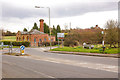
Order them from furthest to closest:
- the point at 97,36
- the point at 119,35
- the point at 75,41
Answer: the point at 75,41
the point at 97,36
the point at 119,35

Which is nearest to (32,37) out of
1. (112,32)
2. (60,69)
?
(112,32)

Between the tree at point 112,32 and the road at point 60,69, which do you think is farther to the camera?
the tree at point 112,32

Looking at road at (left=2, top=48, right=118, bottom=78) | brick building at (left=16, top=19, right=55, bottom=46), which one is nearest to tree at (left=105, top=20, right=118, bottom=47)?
road at (left=2, top=48, right=118, bottom=78)

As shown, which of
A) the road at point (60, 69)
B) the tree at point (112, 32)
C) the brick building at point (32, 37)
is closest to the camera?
the road at point (60, 69)

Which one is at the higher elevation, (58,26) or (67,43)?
(58,26)

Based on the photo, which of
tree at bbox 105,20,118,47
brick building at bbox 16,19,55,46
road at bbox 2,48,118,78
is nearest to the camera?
road at bbox 2,48,118,78

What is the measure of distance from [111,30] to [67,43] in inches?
768

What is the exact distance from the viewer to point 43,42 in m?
65.1

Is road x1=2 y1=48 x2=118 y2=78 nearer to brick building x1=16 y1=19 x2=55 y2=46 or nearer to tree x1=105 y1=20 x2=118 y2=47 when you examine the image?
tree x1=105 y1=20 x2=118 y2=47

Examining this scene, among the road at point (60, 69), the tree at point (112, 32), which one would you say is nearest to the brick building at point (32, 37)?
the tree at point (112, 32)

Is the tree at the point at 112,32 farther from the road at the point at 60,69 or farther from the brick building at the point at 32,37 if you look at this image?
the brick building at the point at 32,37

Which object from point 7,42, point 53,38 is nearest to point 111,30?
point 7,42

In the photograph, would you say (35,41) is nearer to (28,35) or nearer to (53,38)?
(28,35)

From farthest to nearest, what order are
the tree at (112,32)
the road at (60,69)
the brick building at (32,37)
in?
1. the brick building at (32,37)
2. the tree at (112,32)
3. the road at (60,69)
